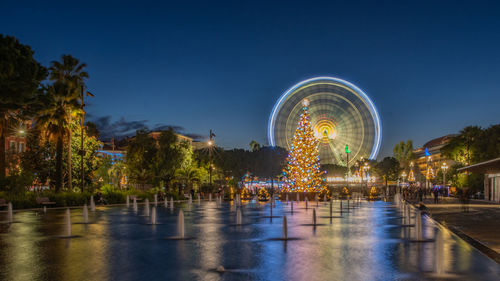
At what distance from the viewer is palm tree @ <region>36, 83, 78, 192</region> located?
141 feet

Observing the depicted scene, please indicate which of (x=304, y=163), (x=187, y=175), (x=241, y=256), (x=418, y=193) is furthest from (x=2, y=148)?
(x=418, y=193)

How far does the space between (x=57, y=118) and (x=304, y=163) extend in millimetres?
25736

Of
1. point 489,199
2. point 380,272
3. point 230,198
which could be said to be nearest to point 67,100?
point 230,198

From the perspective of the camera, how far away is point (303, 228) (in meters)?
20.7

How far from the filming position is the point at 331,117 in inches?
2660

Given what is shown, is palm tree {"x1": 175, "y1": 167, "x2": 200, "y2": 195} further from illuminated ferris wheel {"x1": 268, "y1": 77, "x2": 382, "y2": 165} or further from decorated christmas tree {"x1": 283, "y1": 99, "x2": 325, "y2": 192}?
decorated christmas tree {"x1": 283, "y1": 99, "x2": 325, "y2": 192}

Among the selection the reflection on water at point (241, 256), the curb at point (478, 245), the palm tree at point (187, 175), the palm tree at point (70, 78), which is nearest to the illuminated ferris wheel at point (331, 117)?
the palm tree at point (187, 175)

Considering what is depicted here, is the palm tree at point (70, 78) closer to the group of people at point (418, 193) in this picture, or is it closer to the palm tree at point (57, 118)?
the palm tree at point (57, 118)

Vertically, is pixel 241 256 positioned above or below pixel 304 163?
below

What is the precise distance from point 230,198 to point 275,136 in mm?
13286

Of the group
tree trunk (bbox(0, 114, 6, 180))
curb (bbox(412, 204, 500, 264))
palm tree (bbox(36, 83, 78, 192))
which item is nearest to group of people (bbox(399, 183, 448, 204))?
curb (bbox(412, 204, 500, 264))

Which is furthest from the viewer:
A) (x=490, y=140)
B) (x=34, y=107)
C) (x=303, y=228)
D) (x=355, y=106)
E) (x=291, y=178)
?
(x=490, y=140)

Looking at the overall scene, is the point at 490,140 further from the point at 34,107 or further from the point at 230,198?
the point at 34,107

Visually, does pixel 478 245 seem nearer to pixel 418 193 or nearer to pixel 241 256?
pixel 241 256
